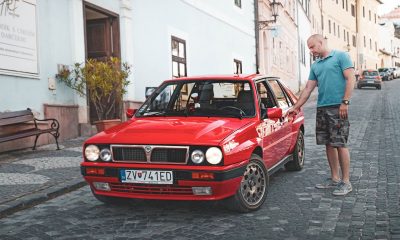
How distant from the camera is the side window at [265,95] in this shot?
19.1ft

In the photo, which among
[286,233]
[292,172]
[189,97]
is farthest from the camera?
[292,172]

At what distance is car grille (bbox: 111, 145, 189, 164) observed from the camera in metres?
4.44

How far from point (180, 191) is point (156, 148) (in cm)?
44

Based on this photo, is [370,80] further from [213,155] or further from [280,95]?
[213,155]

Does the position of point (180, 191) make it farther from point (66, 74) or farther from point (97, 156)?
point (66, 74)

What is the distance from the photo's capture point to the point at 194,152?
4.42 meters

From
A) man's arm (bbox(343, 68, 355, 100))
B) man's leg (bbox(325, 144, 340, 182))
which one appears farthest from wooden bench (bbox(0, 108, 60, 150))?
man's arm (bbox(343, 68, 355, 100))

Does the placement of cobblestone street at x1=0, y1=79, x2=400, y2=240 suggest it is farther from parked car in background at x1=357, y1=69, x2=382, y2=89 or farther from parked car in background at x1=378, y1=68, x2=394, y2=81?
parked car in background at x1=378, y1=68, x2=394, y2=81

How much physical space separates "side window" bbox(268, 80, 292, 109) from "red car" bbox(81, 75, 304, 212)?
0.51 metres

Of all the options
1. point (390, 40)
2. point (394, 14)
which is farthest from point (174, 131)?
point (394, 14)

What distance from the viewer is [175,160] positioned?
4.45 m

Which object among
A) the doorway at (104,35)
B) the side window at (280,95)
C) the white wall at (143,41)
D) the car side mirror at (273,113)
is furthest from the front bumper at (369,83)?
the car side mirror at (273,113)

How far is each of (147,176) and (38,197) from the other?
1792 mm

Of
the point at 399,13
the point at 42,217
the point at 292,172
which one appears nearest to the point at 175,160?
the point at 42,217
